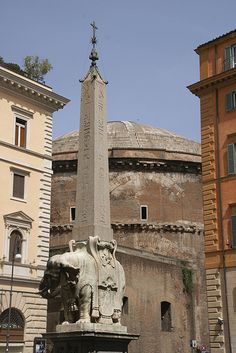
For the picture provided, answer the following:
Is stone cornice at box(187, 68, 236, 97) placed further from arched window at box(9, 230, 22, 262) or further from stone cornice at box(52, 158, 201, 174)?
stone cornice at box(52, 158, 201, 174)

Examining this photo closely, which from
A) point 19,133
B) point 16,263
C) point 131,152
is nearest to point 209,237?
point 16,263

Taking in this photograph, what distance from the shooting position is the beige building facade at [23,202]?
1933 cm

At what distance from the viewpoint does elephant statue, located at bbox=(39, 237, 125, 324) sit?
28.4 feet

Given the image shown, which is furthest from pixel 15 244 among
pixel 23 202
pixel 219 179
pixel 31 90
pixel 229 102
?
pixel 229 102

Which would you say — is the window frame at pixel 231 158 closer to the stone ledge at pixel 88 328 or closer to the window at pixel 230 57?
the window at pixel 230 57

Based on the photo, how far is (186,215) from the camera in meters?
30.4

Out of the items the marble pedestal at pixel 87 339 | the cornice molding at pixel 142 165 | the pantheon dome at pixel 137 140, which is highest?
the pantheon dome at pixel 137 140

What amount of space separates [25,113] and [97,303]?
13628 mm

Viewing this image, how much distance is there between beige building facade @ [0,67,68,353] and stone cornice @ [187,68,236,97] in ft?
18.1

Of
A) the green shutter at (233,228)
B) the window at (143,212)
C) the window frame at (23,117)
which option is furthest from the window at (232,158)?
the window at (143,212)

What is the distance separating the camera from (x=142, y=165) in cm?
3019

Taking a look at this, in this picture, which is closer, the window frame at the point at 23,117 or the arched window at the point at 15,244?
the arched window at the point at 15,244

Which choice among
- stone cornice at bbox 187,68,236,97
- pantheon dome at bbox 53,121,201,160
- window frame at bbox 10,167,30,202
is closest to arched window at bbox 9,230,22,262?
window frame at bbox 10,167,30,202

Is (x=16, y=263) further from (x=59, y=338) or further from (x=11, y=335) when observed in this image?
(x=59, y=338)
